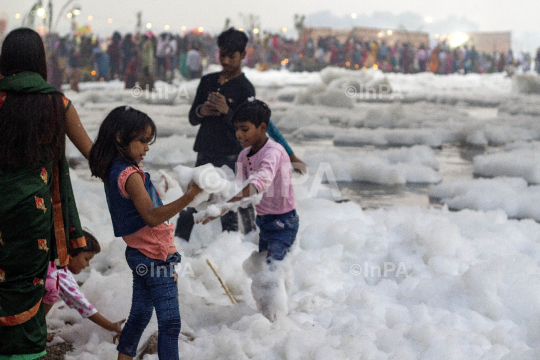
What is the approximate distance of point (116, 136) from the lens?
7.63 feet

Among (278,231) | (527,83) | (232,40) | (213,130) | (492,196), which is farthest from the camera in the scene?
(527,83)

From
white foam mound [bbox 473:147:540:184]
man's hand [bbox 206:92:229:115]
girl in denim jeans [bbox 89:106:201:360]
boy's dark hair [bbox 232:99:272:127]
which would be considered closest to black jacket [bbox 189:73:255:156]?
man's hand [bbox 206:92:229:115]

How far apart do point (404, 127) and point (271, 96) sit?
7.20m

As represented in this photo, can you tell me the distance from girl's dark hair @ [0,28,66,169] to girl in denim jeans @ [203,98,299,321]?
96cm

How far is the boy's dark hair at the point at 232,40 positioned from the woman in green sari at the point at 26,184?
1625 millimetres

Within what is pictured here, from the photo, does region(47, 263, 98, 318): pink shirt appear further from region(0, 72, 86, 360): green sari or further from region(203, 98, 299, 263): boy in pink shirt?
region(203, 98, 299, 263): boy in pink shirt

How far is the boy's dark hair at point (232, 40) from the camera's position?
379 cm

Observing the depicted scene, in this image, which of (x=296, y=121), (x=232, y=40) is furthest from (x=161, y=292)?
(x=296, y=121)

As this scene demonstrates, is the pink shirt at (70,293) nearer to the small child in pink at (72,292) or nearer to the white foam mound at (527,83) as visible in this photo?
the small child in pink at (72,292)

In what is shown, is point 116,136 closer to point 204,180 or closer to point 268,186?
point 204,180

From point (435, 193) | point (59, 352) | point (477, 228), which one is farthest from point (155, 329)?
point (435, 193)

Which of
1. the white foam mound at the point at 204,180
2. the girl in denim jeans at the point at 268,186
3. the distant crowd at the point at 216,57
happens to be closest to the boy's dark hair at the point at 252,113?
the girl in denim jeans at the point at 268,186

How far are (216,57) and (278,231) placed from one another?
885 inches

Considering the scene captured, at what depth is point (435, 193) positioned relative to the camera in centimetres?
678
